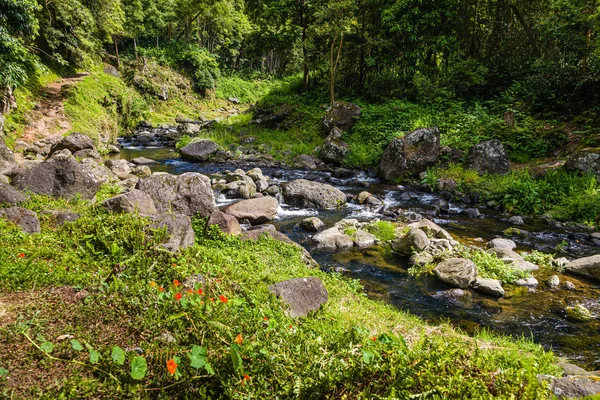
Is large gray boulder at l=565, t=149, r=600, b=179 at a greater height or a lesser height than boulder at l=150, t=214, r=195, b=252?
greater

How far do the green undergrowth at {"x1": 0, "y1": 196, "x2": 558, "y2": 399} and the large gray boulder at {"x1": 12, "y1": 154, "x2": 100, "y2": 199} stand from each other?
3.46 metres

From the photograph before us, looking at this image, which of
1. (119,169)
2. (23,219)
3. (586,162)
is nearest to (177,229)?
(23,219)

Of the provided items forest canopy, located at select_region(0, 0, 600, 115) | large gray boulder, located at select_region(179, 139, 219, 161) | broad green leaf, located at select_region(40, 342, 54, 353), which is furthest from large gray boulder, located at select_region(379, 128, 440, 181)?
broad green leaf, located at select_region(40, 342, 54, 353)

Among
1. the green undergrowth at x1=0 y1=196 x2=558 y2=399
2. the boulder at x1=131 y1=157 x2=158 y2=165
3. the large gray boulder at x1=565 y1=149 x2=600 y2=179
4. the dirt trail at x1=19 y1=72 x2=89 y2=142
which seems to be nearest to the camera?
the green undergrowth at x1=0 y1=196 x2=558 y2=399

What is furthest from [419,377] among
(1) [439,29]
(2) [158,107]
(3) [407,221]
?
(2) [158,107]

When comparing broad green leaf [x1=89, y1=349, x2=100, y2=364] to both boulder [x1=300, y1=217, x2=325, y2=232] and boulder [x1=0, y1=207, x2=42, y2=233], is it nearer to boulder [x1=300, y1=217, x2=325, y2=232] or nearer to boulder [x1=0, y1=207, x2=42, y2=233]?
boulder [x1=0, y1=207, x2=42, y2=233]

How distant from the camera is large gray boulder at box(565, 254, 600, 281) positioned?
26.5 feet

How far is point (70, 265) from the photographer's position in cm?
405

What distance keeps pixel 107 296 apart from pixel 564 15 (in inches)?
890

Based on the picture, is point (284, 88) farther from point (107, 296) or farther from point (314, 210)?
point (107, 296)

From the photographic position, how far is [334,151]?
2002 centimetres

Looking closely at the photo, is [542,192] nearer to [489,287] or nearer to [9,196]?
[489,287]

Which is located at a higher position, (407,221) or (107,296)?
(107,296)

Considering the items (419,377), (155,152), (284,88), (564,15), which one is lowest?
(155,152)
